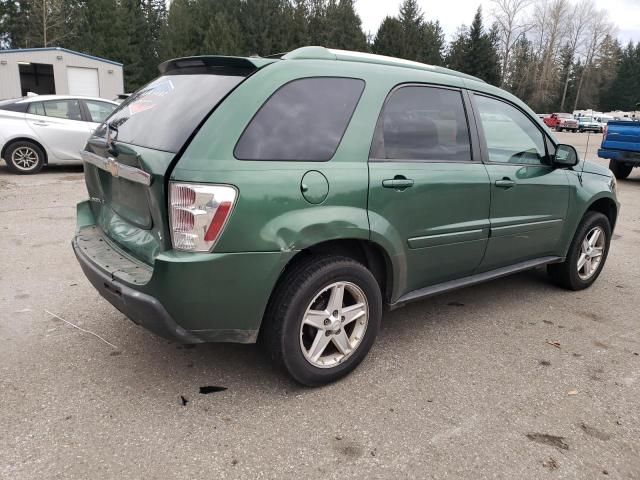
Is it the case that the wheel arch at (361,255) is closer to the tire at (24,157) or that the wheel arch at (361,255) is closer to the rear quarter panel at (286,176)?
the rear quarter panel at (286,176)

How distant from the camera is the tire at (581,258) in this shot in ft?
14.7

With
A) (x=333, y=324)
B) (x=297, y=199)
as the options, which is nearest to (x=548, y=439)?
(x=333, y=324)

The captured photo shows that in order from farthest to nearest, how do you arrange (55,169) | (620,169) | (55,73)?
(55,73) < (620,169) < (55,169)

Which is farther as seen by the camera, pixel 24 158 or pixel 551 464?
pixel 24 158

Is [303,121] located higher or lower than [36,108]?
higher

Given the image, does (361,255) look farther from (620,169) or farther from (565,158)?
(620,169)

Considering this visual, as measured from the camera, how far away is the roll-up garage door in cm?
2561

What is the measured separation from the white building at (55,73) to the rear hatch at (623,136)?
879 inches

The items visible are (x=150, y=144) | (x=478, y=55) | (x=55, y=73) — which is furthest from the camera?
(x=478, y=55)

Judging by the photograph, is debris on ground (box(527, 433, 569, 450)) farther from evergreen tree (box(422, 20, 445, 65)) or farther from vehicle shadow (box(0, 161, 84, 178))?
evergreen tree (box(422, 20, 445, 65))

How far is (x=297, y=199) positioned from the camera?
8.39 ft

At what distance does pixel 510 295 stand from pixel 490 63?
6335cm

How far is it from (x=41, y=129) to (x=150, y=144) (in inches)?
327

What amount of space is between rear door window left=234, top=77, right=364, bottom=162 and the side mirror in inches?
76.8
